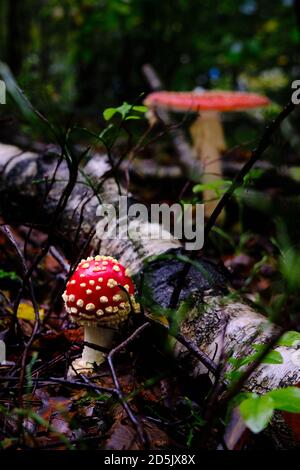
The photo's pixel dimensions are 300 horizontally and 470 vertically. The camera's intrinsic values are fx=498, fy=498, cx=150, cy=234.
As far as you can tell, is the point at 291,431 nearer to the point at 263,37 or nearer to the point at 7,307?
the point at 7,307

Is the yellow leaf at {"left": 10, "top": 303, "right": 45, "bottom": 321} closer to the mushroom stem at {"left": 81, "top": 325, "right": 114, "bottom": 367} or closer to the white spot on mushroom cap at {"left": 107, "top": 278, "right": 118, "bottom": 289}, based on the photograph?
the mushroom stem at {"left": 81, "top": 325, "right": 114, "bottom": 367}

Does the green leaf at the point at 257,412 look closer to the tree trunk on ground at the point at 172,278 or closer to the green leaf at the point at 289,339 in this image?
the tree trunk on ground at the point at 172,278

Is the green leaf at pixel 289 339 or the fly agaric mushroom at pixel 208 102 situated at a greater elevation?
the fly agaric mushroom at pixel 208 102

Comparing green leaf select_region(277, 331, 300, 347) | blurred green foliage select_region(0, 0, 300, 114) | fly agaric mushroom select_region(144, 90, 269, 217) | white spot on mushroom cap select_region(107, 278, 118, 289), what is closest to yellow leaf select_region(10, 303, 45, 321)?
white spot on mushroom cap select_region(107, 278, 118, 289)

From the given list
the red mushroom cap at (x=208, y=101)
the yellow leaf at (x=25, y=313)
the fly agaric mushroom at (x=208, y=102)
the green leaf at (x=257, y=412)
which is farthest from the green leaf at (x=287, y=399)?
the red mushroom cap at (x=208, y=101)

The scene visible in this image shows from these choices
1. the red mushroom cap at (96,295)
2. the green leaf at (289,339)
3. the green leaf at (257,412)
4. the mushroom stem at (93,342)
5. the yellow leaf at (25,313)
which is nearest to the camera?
the green leaf at (257,412)

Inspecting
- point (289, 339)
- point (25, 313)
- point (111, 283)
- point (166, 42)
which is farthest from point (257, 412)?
point (166, 42)
